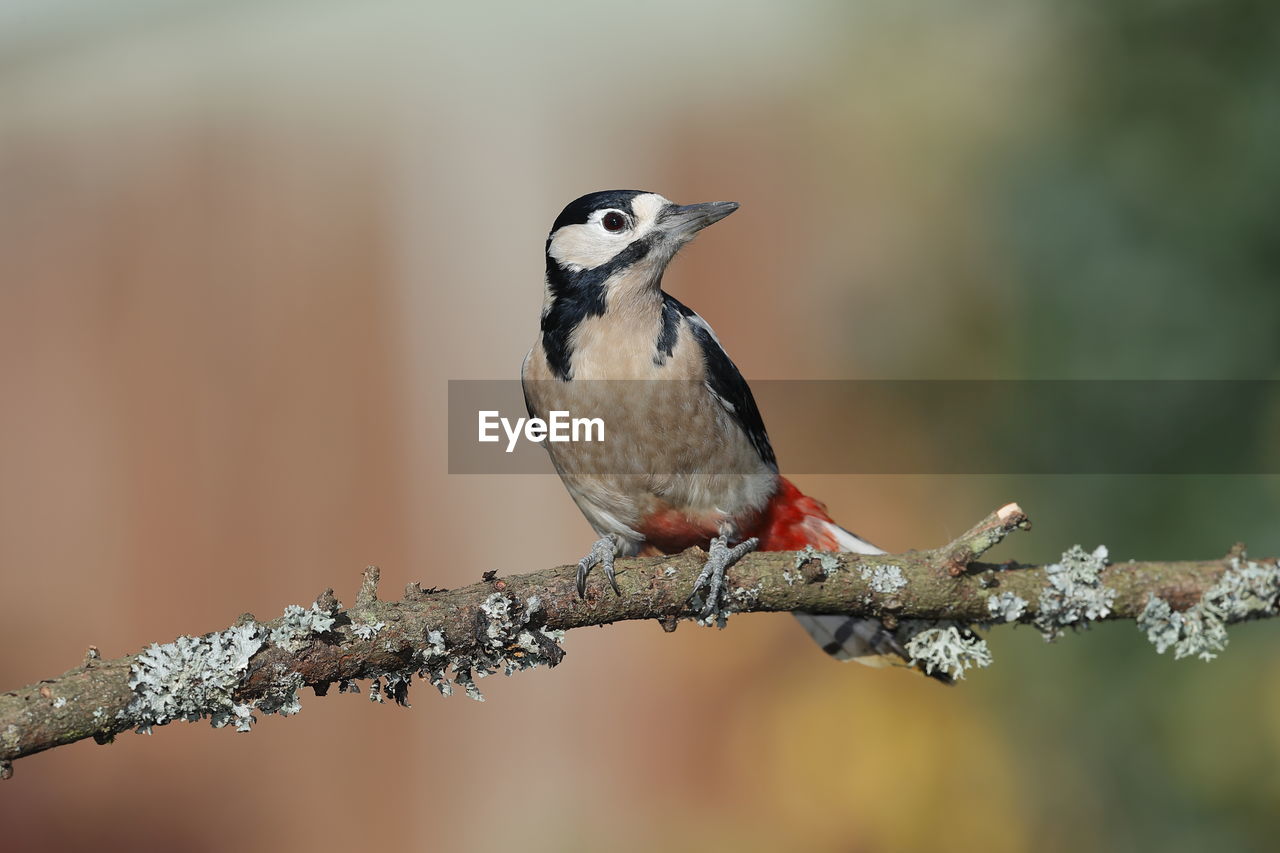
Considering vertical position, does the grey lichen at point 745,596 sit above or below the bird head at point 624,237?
below

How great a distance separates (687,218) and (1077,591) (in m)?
1.40

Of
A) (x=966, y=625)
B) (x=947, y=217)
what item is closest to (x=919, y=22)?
(x=947, y=217)

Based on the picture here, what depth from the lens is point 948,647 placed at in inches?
92.7

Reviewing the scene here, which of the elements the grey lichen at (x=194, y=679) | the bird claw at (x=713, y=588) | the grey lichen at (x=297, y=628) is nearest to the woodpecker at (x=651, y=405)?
the bird claw at (x=713, y=588)

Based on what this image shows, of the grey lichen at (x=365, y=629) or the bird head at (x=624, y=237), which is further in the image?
the bird head at (x=624, y=237)

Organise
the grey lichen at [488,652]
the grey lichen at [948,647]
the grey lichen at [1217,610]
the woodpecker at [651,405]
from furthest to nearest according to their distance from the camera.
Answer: the woodpecker at [651,405]
the grey lichen at [948,647]
the grey lichen at [1217,610]
the grey lichen at [488,652]

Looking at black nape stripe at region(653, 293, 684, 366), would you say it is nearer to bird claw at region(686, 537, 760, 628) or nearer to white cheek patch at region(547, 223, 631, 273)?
white cheek patch at region(547, 223, 631, 273)

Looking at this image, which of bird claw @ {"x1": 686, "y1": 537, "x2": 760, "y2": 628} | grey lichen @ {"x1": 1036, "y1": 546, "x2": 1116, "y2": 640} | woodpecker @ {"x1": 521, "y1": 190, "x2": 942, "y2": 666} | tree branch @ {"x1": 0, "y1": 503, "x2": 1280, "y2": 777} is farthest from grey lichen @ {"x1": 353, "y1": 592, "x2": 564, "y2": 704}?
grey lichen @ {"x1": 1036, "y1": 546, "x2": 1116, "y2": 640}

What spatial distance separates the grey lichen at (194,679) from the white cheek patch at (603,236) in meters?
1.46

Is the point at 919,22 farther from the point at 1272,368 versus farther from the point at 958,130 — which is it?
the point at 1272,368

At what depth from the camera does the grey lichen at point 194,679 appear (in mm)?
1635

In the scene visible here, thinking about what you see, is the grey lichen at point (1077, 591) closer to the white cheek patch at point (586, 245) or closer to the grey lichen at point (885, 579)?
the grey lichen at point (885, 579)

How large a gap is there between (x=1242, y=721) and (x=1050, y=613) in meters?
1.82

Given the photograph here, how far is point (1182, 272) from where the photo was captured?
3541 millimetres
